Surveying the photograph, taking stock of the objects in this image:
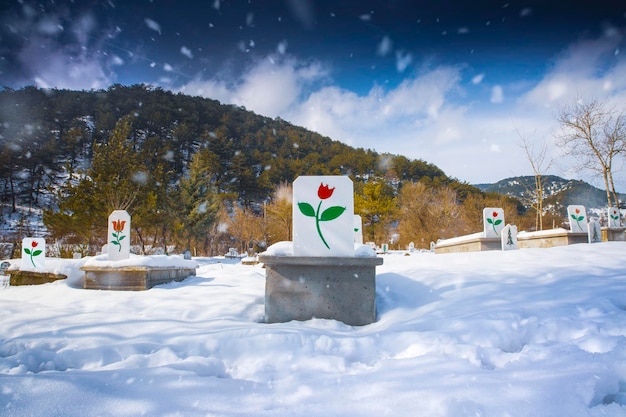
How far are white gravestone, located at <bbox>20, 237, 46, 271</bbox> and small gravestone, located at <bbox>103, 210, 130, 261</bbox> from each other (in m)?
1.83

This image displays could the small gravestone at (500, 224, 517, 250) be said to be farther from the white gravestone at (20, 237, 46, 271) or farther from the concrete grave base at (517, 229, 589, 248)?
the white gravestone at (20, 237, 46, 271)

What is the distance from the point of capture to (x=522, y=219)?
129 feet

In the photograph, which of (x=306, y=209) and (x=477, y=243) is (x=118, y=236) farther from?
(x=477, y=243)

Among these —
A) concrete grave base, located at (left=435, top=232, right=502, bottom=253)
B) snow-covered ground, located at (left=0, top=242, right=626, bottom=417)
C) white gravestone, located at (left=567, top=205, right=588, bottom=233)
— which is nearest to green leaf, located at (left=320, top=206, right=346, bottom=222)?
snow-covered ground, located at (left=0, top=242, right=626, bottom=417)

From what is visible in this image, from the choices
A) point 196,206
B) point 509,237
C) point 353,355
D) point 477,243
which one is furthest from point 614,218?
point 196,206

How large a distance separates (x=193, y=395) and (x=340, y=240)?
96.7 inches

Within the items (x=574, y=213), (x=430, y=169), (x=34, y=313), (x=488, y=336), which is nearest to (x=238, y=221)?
(x=574, y=213)

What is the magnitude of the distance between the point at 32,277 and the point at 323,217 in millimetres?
8034

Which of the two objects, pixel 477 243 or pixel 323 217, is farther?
pixel 477 243

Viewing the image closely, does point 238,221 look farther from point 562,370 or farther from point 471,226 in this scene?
point 562,370

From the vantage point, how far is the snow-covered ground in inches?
57.4

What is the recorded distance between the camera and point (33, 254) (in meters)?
7.77

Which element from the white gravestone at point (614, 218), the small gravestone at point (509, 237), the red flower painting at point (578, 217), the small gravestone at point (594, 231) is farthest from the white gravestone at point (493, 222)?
the white gravestone at point (614, 218)

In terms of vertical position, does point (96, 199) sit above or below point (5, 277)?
above
